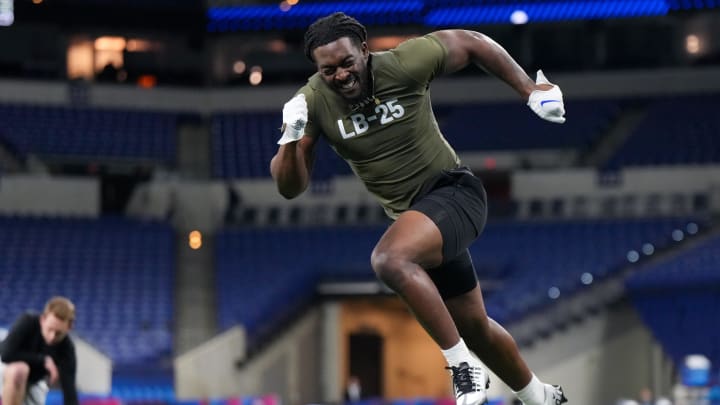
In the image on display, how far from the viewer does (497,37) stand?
28.7 metres

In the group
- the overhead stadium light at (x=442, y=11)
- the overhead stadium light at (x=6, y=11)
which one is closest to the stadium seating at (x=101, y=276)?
the overhead stadium light at (x=6, y=11)

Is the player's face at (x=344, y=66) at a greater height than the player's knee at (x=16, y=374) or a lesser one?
greater

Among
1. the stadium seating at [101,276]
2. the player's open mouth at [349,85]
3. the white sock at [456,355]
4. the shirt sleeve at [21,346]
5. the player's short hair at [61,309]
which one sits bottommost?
the white sock at [456,355]

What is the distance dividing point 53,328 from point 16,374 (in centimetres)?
36

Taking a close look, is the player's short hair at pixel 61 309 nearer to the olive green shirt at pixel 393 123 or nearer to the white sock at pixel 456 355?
the olive green shirt at pixel 393 123

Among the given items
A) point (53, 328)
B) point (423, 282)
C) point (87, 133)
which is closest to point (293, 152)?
point (423, 282)

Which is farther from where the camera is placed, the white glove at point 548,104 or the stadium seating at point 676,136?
the stadium seating at point 676,136

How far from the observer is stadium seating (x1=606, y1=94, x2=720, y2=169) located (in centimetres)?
2606

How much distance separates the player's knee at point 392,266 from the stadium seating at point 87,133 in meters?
21.3

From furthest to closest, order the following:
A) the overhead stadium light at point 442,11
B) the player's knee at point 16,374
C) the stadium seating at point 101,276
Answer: the overhead stadium light at point 442,11 < the stadium seating at point 101,276 < the player's knee at point 16,374

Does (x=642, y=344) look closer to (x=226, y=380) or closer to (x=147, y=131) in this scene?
(x=226, y=380)

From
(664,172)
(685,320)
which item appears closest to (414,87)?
(685,320)

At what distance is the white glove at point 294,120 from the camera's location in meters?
5.48

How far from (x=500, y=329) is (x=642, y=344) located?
17687 millimetres
